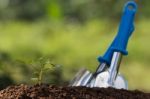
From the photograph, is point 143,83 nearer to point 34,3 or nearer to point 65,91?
point 34,3

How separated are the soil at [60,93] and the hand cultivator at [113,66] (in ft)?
0.87

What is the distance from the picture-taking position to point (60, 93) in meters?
1.56

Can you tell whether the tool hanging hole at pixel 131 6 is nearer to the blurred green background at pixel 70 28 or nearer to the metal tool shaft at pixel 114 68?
the metal tool shaft at pixel 114 68

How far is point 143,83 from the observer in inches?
250

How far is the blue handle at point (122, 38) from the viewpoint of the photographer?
6.47 ft

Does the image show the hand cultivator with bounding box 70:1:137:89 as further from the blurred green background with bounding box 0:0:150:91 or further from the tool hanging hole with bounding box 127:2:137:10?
the blurred green background with bounding box 0:0:150:91

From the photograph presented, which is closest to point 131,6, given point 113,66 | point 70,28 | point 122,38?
point 122,38

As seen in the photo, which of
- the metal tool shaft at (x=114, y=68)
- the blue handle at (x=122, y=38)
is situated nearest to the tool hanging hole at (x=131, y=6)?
the blue handle at (x=122, y=38)

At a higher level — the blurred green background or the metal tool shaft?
the blurred green background

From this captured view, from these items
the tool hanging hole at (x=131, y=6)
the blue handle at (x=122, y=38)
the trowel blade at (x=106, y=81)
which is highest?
the tool hanging hole at (x=131, y=6)

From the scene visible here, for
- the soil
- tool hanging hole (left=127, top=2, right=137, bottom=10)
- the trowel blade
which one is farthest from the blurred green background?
the soil

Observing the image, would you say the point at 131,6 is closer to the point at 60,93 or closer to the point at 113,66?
the point at 113,66

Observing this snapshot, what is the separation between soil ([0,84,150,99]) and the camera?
5.06ft

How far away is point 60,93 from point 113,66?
0.41 metres
